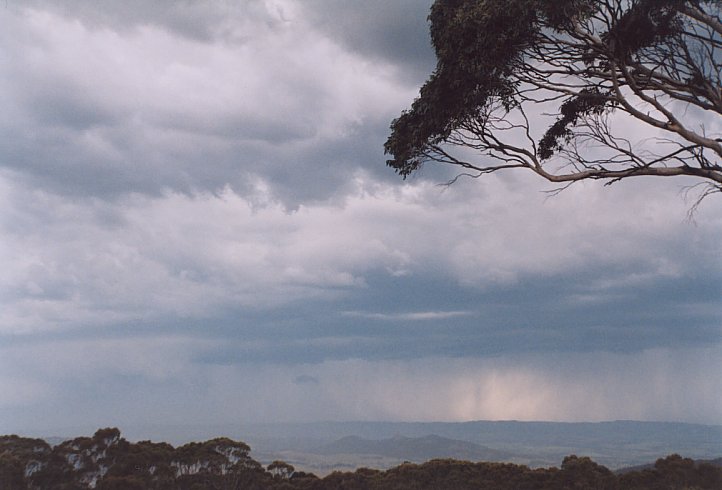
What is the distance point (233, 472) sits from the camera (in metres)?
33.6

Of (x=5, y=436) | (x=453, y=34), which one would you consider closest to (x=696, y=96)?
(x=453, y=34)

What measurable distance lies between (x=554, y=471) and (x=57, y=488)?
23.1m

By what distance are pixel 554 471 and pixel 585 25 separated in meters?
25.4

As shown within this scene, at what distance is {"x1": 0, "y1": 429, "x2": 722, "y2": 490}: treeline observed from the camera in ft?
102

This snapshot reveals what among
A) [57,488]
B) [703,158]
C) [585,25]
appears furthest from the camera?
[57,488]

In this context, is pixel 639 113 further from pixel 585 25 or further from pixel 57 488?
pixel 57 488

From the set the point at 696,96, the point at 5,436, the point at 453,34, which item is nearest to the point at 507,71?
the point at 453,34

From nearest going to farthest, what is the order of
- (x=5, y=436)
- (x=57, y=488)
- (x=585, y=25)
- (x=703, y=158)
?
(x=703, y=158), (x=585, y=25), (x=57, y=488), (x=5, y=436)

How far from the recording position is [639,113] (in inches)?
578

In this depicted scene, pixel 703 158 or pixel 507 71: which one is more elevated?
pixel 507 71

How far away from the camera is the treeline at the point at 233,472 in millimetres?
31125

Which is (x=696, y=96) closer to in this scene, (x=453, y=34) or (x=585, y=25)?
(x=585, y=25)

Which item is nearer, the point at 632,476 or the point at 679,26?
the point at 679,26

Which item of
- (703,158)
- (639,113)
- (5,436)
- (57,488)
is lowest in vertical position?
(57,488)
